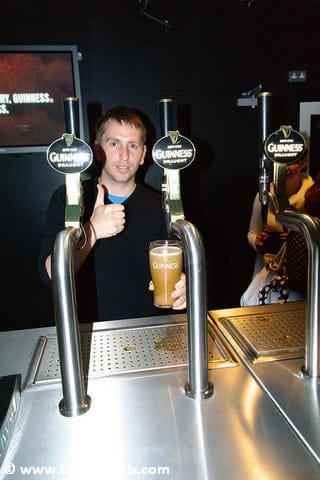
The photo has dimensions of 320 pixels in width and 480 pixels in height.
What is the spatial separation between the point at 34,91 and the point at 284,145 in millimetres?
2431

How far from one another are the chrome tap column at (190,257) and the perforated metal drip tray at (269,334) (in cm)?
21

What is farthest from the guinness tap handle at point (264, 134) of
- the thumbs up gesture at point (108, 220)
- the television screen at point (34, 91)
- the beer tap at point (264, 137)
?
the television screen at point (34, 91)

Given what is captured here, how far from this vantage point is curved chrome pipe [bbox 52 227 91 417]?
0.73 metres

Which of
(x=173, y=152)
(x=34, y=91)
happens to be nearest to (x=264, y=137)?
(x=173, y=152)

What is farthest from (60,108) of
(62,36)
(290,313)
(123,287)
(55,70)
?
(290,313)

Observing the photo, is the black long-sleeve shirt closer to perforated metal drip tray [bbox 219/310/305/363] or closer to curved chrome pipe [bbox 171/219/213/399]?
perforated metal drip tray [bbox 219/310/305/363]

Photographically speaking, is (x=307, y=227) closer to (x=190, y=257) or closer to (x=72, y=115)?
(x=190, y=257)

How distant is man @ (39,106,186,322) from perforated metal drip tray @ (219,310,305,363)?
0.77m

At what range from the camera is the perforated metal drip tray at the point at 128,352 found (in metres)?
0.95

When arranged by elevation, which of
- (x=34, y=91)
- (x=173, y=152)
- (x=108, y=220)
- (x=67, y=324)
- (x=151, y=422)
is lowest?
(x=151, y=422)

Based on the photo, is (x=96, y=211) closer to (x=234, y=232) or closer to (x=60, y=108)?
(x=60, y=108)

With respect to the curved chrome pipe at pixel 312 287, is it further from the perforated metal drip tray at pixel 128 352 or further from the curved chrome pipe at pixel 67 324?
the curved chrome pipe at pixel 67 324

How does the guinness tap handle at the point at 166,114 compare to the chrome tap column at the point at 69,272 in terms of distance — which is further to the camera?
the guinness tap handle at the point at 166,114

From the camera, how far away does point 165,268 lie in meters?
1.07
